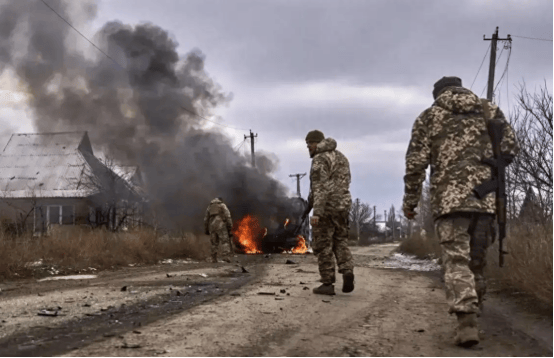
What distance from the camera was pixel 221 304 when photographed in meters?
6.73

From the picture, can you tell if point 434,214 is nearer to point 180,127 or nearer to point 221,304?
point 221,304

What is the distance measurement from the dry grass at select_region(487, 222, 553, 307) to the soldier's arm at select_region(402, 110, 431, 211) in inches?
46.0

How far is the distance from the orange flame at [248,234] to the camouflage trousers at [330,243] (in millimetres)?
21724

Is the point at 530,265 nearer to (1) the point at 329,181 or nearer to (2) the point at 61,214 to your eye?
(1) the point at 329,181

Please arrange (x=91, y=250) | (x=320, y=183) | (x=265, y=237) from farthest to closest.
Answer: (x=265, y=237) < (x=91, y=250) < (x=320, y=183)

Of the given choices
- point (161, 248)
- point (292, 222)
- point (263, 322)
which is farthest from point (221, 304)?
point (292, 222)

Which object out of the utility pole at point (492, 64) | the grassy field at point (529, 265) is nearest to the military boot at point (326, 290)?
the grassy field at point (529, 265)

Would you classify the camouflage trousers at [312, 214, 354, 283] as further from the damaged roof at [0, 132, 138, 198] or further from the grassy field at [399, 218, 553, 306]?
the damaged roof at [0, 132, 138, 198]

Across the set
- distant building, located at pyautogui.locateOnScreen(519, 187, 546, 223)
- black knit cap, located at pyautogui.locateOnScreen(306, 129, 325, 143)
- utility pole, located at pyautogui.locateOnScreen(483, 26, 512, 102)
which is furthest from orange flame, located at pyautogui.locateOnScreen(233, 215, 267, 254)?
black knit cap, located at pyautogui.locateOnScreen(306, 129, 325, 143)

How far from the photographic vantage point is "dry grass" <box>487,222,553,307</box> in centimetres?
614

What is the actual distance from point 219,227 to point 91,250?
12.2 feet

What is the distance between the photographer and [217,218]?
17.6 meters

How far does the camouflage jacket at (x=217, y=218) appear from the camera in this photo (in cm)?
1750

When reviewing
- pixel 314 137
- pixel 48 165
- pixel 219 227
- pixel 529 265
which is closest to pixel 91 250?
pixel 219 227
